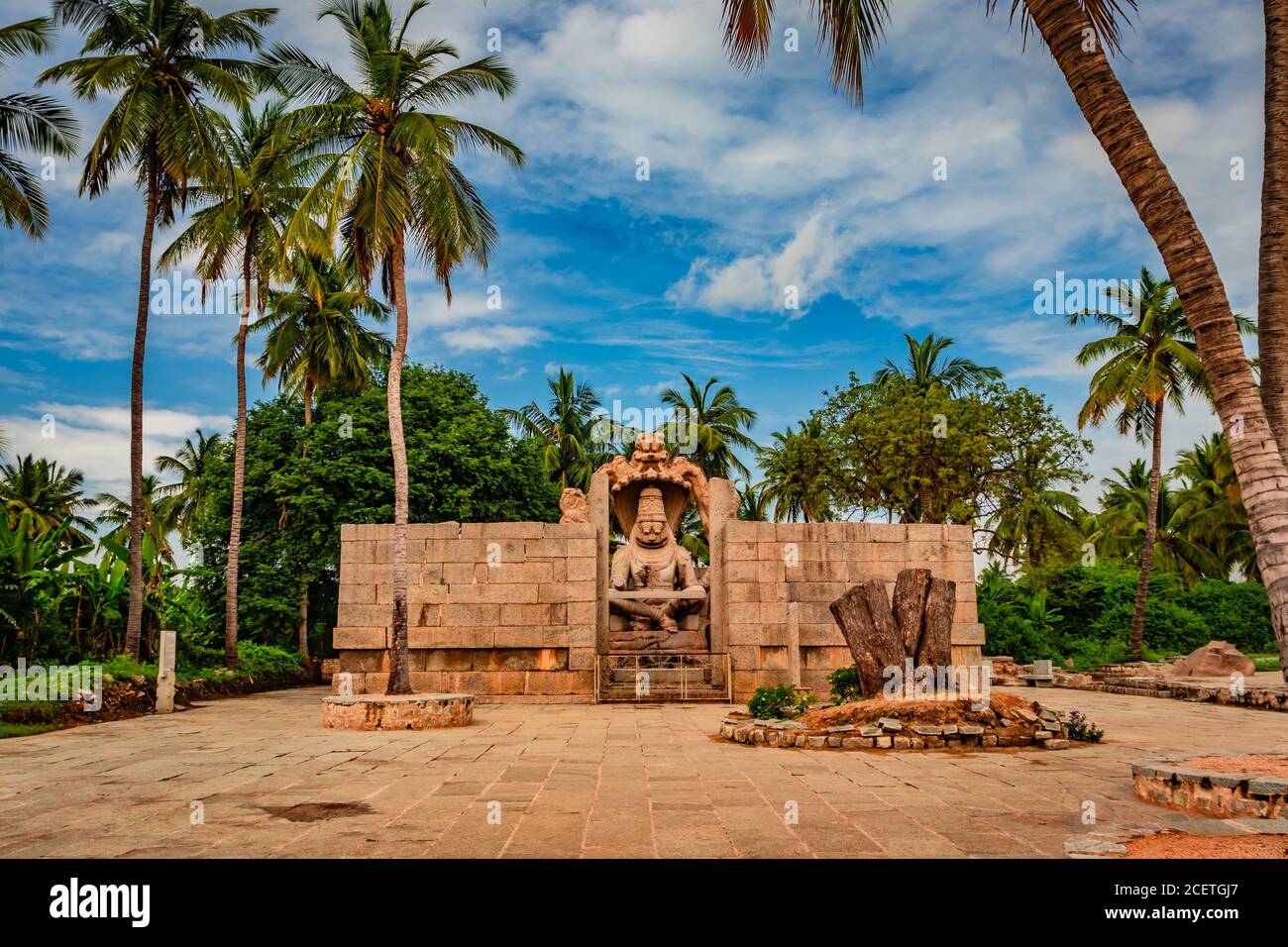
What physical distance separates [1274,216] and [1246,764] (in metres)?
3.98

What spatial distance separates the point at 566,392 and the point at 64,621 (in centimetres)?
2395

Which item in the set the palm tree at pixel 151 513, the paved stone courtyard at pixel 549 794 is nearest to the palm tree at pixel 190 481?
the palm tree at pixel 151 513

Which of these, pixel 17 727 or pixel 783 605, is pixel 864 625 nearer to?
pixel 783 605

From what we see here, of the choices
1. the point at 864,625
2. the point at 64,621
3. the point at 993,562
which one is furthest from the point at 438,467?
the point at 993,562

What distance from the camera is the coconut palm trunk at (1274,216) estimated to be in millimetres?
6297

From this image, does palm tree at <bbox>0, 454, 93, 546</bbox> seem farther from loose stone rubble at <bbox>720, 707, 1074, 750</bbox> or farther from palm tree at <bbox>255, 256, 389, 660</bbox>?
loose stone rubble at <bbox>720, 707, 1074, 750</bbox>

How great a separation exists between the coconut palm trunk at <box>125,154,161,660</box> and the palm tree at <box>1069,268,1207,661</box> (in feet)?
73.9

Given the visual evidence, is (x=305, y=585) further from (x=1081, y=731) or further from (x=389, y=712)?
(x=1081, y=731)

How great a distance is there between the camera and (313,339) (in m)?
25.4

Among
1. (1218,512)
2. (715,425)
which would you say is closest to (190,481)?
(715,425)

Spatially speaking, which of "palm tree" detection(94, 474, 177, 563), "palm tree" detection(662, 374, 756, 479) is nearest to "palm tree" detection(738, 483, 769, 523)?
"palm tree" detection(662, 374, 756, 479)

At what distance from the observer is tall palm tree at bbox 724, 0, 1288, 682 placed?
5.46 meters

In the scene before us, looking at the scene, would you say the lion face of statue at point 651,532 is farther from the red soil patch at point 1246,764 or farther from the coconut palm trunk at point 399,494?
the red soil patch at point 1246,764

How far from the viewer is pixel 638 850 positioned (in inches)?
188
